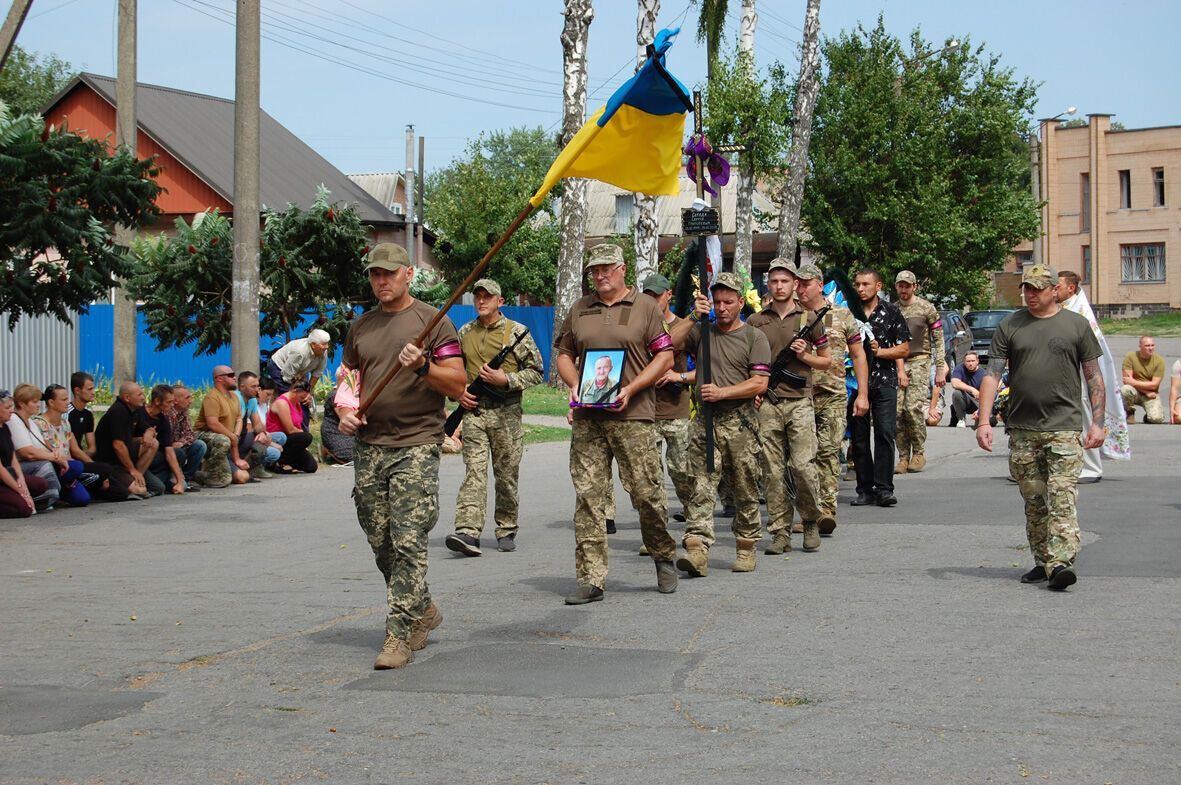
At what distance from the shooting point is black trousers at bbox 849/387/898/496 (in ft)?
43.3

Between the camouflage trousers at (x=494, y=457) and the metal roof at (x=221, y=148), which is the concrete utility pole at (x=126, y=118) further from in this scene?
the metal roof at (x=221, y=148)

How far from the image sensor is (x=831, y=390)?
1180cm

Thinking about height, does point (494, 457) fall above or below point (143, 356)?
below

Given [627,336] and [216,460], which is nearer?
[627,336]

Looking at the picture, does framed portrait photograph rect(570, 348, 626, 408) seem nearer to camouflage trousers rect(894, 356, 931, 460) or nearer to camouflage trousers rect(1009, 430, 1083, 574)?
camouflage trousers rect(1009, 430, 1083, 574)

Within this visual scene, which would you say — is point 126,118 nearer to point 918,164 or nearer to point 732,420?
point 732,420

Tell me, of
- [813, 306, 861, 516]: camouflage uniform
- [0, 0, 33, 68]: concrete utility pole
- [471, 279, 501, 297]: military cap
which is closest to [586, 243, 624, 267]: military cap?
[471, 279, 501, 297]: military cap

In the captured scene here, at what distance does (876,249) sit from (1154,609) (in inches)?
1505

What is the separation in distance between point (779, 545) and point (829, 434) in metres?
1.59

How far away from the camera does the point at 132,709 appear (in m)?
6.14

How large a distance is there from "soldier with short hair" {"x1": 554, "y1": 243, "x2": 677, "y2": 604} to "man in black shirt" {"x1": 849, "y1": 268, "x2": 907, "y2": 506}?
16.1 ft

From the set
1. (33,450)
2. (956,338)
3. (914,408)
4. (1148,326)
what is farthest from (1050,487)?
(1148,326)

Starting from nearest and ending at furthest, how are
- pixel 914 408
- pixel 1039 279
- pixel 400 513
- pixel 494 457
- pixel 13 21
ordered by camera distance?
pixel 400 513 → pixel 1039 279 → pixel 494 457 → pixel 13 21 → pixel 914 408

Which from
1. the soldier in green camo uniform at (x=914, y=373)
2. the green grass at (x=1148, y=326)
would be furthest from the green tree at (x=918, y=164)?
the soldier in green camo uniform at (x=914, y=373)
